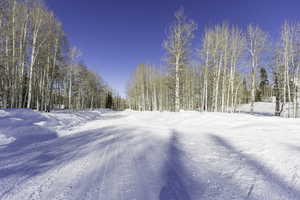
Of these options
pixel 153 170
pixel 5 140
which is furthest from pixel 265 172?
pixel 5 140

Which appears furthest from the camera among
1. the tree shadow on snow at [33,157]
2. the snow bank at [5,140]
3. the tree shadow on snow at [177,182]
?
the snow bank at [5,140]

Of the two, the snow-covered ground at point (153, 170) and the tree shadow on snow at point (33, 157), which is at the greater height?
the snow-covered ground at point (153, 170)

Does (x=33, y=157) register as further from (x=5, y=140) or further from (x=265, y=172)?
(x=265, y=172)

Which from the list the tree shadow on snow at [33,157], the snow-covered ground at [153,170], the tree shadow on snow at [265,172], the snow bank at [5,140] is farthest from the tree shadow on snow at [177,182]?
the snow bank at [5,140]

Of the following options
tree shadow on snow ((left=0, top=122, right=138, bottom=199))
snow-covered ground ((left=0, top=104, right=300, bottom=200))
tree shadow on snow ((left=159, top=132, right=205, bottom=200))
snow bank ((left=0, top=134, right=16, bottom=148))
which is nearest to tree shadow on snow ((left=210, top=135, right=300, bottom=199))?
snow-covered ground ((left=0, top=104, right=300, bottom=200))

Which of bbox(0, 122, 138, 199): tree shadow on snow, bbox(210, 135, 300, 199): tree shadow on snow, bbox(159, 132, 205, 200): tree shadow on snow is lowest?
bbox(0, 122, 138, 199): tree shadow on snow

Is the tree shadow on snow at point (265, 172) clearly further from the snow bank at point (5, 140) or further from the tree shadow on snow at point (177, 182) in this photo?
the snow bank at point (5, 140)

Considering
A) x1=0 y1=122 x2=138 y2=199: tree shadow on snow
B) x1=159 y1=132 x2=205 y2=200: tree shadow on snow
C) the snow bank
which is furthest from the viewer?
the snow bank

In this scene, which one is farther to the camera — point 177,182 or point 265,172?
point 265,172

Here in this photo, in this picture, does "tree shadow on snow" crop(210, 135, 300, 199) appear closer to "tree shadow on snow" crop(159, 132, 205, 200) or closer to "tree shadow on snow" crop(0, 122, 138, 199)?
"tree shadow on snow" crop(159, 132, 205, 200)

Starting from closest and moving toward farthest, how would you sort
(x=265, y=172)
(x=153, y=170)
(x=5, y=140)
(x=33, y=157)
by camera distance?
(x=265, y=172) < (x=153, y=170) < (x=33, y=157) < (x=5, y=140)

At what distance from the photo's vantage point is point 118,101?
75688 millimetres

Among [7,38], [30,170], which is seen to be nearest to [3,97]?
[7,38]

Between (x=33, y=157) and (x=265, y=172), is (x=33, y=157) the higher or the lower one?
the lower one
